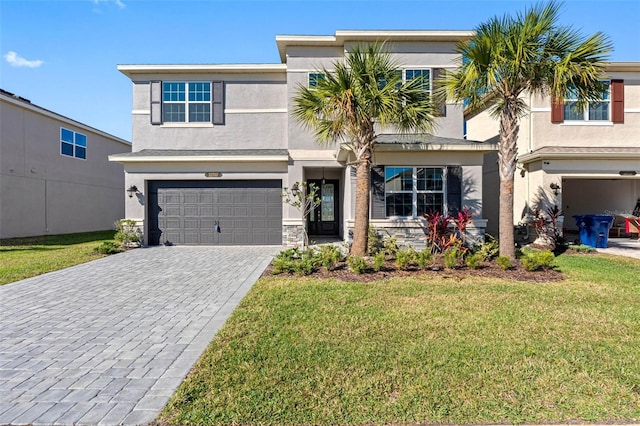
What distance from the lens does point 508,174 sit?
28.7 ft

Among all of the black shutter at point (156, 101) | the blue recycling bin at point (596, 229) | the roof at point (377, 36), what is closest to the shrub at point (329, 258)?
the roof at point (377, 36)

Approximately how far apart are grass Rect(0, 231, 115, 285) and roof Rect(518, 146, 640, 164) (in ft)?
50.6

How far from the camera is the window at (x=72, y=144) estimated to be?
17766 mm

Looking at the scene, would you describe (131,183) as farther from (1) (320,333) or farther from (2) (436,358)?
(2) (436,358)

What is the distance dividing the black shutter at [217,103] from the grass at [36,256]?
6.43 m

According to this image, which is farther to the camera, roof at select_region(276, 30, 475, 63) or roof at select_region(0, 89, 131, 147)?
roof at select_region(0, 89, 131, 147)

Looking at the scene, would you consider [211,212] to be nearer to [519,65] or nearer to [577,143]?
[519,65]

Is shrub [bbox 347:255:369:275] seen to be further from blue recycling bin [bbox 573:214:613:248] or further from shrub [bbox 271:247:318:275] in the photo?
blue recycling bin [bbox 573:214:613:248]

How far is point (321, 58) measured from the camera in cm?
1257

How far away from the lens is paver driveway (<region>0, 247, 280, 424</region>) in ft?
9.80

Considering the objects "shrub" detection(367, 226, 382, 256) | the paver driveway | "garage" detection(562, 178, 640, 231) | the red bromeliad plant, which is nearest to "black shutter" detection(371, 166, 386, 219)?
"shrub" detection(367, 226, 382, 256)

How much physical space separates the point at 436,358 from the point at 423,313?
4.88 ft

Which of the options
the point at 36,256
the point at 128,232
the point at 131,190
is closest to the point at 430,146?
the point at 131,190

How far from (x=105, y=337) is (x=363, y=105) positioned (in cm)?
698
